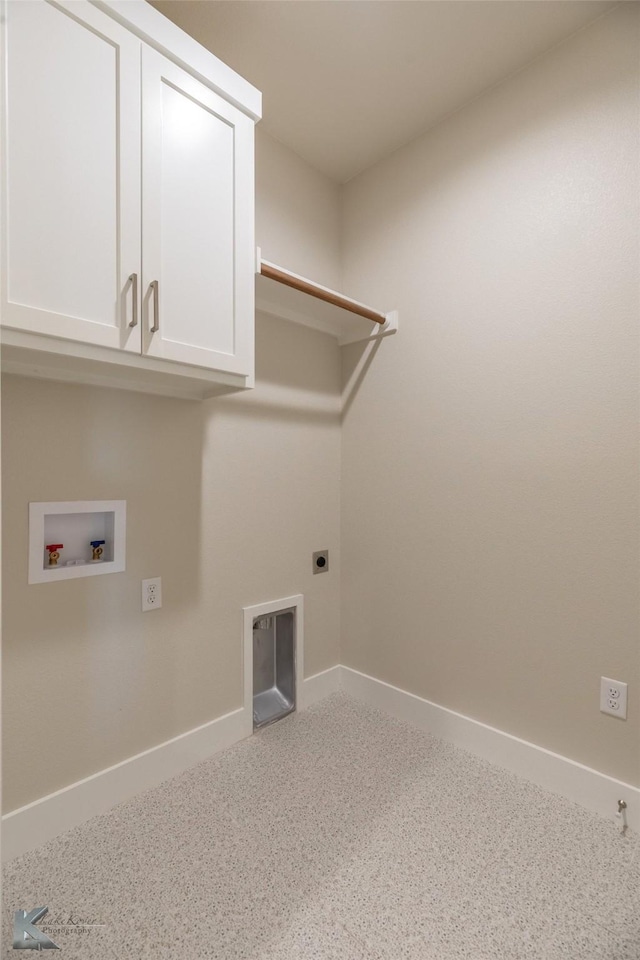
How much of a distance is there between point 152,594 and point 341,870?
0.98m

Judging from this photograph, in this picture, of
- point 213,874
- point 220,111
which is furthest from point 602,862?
point 220,111

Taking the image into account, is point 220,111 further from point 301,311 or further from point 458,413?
point 458,413

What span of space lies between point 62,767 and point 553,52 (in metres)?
2.77

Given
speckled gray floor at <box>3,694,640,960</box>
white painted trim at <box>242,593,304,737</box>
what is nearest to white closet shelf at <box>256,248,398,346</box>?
white painted trim at <box>242,593,304,737</box>

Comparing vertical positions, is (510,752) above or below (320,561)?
below

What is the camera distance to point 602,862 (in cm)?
130

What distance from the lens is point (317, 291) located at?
1.80 m

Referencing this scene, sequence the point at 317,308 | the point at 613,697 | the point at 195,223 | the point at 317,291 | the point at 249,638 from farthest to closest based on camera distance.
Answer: the point at 317,308, the point at 249,638, the point at 317,291, the point at 613,697, the point at 195,223

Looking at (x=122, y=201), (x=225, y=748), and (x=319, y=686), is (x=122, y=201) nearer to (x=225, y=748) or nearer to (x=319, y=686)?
(x=225, y=748)

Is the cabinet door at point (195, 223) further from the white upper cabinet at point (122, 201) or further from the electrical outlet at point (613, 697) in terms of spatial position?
the electrical outlet at point (613, 697)

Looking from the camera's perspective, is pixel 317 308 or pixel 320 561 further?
pixel 320 561

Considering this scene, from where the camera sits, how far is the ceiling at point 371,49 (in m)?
1.45

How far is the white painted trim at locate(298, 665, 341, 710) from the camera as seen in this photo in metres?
2.14

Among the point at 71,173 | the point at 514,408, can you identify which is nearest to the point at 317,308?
the point at 514,408
